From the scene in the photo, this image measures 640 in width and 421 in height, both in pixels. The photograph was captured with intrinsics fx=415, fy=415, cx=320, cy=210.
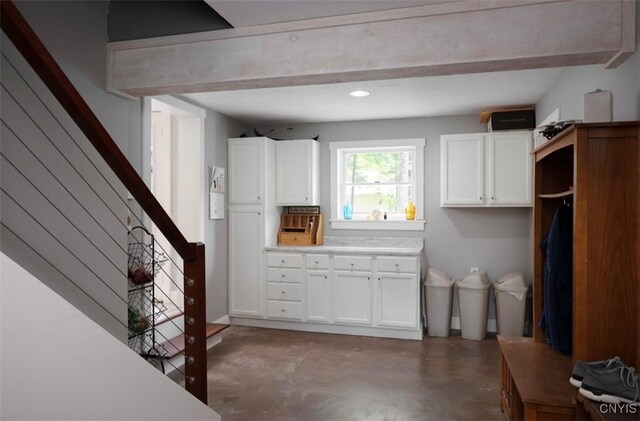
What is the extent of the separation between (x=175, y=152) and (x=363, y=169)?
7.33 ft

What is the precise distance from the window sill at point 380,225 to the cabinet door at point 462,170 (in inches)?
18.2

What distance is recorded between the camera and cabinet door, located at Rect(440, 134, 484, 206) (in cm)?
442

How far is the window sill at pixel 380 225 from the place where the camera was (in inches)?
193

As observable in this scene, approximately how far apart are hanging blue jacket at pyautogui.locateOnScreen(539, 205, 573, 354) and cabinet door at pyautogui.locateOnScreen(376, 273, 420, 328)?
192cm

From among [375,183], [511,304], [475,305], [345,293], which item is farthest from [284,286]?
[511,304]

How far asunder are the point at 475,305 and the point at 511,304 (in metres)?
0.35

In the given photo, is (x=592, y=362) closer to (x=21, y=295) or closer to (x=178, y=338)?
(x=21, y=295)

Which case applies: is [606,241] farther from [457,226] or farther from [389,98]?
[457,226]

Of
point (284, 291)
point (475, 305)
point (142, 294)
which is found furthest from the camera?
point (284, 291)

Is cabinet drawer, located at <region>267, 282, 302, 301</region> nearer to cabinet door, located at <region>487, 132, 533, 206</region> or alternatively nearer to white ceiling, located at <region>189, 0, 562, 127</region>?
white ceiling, located at <region>189, 0, 562, 127</region>

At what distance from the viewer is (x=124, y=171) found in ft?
5.06

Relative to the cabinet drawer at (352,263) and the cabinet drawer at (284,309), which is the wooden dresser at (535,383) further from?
the cabinet drawer at (284,309)

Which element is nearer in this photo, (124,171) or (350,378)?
(124,171)

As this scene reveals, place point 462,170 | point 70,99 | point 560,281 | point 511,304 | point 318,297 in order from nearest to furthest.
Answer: point 70,99
point 560,281
point 511,304
point 462,170
point 318,297
